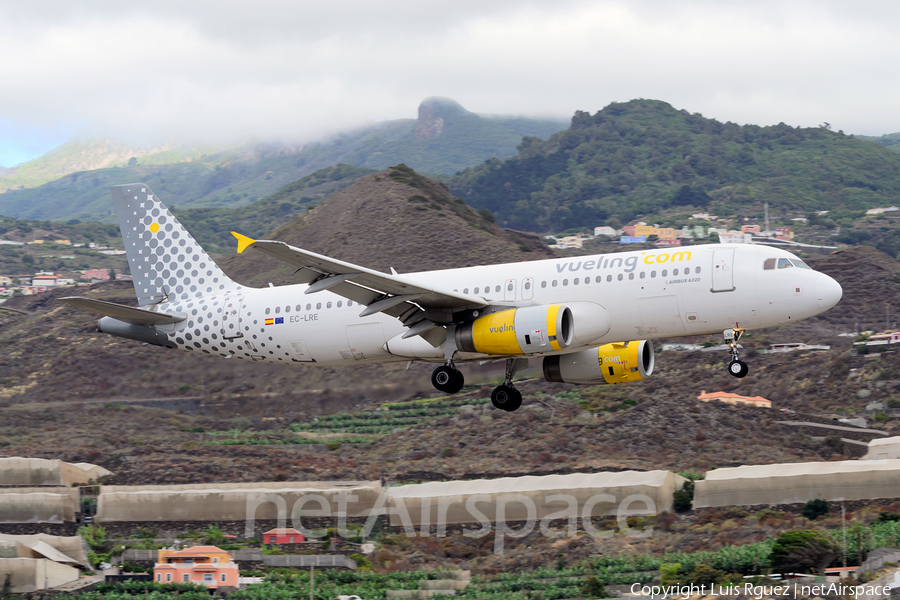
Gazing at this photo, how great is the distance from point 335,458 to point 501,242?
1786 inches

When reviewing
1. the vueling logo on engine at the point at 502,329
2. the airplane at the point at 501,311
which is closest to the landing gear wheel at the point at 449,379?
the airplane at the point at 501,311

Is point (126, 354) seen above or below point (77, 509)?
above

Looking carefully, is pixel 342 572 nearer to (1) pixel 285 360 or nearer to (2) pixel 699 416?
(1) pixel 285 360

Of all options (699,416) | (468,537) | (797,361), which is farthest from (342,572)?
(797,361)

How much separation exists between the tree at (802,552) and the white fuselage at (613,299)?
2021 cm

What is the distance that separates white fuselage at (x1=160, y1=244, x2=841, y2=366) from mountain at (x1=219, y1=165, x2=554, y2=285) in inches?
2182

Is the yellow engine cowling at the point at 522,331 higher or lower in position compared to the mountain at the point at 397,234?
lower

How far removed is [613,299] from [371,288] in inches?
288

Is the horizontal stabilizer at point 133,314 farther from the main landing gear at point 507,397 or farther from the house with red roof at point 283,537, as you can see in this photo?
the house with red roof at point 283,537

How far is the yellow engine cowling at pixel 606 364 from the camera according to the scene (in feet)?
108

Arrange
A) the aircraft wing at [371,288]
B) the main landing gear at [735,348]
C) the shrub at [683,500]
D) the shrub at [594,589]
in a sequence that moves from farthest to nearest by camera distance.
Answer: the shrub at [683,500], the shrub at [594,589], the main landing gear at [735,348], the aircraft wing at [371,288]

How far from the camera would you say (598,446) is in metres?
70.7

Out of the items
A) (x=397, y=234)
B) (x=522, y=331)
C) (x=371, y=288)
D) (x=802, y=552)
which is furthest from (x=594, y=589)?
(x=397, y=234)

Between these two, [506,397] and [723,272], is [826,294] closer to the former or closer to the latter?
[723,272]
